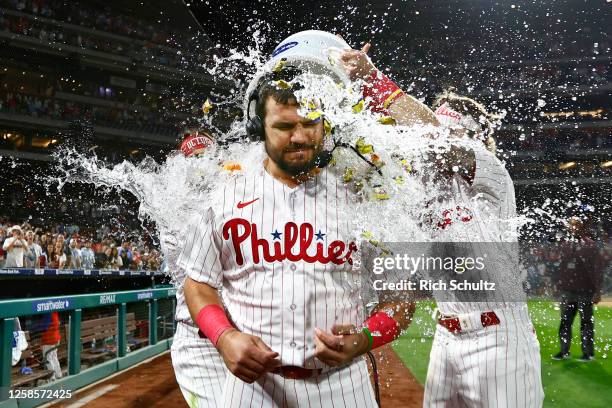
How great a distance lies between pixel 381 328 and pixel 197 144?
2548 mm

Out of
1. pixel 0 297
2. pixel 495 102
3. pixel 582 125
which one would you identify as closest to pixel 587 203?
pixel 582 125

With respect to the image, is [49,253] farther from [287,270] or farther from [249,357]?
[249,357]

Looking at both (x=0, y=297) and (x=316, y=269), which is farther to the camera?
(x=0, y=297)

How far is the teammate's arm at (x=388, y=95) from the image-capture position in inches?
76.9

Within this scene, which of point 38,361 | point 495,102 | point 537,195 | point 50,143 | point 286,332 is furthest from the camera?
point 495,102

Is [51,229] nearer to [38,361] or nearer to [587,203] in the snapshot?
[38,361]

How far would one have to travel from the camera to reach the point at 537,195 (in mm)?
28719

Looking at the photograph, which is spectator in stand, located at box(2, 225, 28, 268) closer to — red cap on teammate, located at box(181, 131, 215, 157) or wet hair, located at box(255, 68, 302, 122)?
red cap on teammate, located at box(181, 131, 215, 157)

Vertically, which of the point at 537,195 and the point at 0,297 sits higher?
the point at 537,195

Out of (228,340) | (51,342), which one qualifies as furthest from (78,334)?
(228,340)

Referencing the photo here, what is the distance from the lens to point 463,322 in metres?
2.11

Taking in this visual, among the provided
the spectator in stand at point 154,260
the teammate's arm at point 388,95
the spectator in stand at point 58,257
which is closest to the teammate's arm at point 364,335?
the teammate's arm at point 388,95

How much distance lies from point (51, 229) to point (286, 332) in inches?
750

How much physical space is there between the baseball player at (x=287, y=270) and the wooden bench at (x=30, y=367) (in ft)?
10.7
